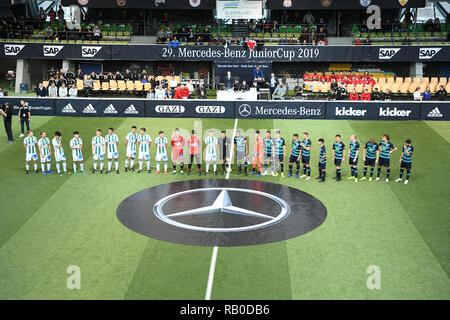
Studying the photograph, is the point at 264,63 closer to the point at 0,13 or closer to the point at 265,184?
the point at 265,184

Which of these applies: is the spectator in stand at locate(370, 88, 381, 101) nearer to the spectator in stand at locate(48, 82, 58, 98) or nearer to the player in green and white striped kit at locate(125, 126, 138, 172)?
the player in green and white striped kit at locate(125, 126, 138, 172)

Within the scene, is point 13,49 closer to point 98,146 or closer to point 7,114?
point 7,114

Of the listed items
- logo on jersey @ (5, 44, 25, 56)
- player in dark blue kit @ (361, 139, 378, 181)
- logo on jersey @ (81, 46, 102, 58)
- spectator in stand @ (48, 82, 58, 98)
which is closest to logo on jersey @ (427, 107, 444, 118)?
player in dark blue kit @ (361, 139, 378, 181)

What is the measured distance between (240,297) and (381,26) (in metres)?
35.3

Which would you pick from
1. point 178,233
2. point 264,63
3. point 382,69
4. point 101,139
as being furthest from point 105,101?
point 382,69

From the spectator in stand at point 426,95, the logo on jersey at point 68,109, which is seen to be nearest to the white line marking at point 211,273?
the logo on jersey at point 68,109

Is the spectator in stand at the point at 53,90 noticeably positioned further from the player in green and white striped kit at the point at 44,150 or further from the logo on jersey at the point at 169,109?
the player in green and white striped kit at the point at 44,150

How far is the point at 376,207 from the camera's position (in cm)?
1634

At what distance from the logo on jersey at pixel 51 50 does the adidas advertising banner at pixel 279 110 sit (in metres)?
17.1

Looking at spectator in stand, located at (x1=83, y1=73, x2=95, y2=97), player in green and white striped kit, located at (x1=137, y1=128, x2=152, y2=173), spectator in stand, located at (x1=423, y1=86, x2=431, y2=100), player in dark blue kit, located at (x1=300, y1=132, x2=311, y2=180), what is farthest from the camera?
spectator in stand, located at (x1=83, y1=73, x2=95, y2=97)

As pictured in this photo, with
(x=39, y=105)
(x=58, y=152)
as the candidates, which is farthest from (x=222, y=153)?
(x=39, y=105)

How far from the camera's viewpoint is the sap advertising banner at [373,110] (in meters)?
26.6

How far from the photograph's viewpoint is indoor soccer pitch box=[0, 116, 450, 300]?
36.7 feet

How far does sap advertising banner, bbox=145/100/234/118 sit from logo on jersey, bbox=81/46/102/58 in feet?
38.3
